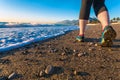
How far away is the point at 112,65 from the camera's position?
96.3 inches

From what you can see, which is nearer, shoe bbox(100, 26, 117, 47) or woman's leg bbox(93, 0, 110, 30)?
shoe bbox(100, 26, 117, 47)

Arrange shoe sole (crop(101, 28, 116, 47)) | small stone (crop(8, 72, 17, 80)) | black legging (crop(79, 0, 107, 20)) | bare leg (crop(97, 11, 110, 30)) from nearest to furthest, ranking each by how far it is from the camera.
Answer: small stone (crop(8, 72, 17, 80)) < shoe sole (crop(101, 28, 116, 47)) < bare leg (crop(97, 11, 110, 30)) < black legging (crop(79, 0, 107, 20))

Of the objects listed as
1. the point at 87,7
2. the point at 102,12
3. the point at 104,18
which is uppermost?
the point at 87,7

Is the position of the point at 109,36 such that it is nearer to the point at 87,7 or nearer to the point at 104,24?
the point at 104,24

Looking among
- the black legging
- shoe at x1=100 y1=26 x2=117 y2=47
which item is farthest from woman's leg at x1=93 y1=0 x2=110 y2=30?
shoe at x1=100 y1=26 x2=117 y2=47

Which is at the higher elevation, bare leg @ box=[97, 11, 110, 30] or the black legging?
the black legging

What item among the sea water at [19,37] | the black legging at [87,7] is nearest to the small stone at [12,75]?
the sea water at [19,37]

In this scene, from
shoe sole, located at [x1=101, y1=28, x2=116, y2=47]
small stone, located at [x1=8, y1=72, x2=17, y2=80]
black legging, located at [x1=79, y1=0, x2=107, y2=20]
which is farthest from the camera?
black legging, located at [x1=79, y1=0, x2=107, y2=20]

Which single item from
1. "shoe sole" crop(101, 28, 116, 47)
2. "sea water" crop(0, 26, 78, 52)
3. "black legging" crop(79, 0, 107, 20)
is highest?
"black legging" crop(79, 0, 107, 20)

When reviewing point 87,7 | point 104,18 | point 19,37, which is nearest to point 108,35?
point 104,18

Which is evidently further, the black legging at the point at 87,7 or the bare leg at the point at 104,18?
the black legging at the point at 87,7

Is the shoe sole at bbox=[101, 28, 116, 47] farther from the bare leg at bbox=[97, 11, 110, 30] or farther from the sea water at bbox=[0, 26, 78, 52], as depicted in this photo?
the sea water at bbox=[0, 26, 78, 52]

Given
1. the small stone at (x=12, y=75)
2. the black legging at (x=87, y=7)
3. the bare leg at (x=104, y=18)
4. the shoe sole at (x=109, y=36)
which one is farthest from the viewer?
the black legging at (x=87, y=7)

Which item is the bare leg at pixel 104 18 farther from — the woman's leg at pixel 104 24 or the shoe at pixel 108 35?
the shoe at pixel 108 35
